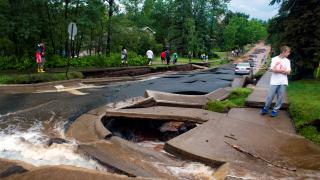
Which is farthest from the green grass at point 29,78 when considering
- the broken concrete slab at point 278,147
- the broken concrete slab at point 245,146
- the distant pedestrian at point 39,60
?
the broken concrete slab at point 278,147

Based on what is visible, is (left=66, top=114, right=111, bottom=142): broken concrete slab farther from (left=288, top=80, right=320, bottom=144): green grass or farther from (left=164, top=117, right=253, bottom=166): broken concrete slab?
(left=288, top=80, right=320, bottom=144): green grass

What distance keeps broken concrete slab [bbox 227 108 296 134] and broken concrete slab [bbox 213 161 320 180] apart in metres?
2.61

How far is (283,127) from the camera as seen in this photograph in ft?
29.6

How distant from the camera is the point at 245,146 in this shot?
24.8ft

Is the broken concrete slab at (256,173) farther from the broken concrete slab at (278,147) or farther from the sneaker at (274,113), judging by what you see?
the sneaker at (274,113)

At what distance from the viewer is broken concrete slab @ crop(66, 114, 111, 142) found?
8406 mm

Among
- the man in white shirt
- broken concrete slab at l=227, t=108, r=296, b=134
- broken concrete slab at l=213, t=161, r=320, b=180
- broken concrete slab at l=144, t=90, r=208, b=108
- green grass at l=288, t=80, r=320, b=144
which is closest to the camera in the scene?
broken concrete slab at l=213, t=161, r=320, b=180

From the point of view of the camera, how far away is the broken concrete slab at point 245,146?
6.79 m

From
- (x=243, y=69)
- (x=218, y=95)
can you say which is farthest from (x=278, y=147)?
(x=243, y=69)

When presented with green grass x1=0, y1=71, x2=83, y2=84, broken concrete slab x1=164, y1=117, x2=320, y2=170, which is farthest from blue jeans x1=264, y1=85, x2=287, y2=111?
green grass x1=0, y1=71, x2=83, y2=84

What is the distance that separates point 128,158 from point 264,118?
14.5ft

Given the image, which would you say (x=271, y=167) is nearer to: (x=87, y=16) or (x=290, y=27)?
(x=290, y=27)

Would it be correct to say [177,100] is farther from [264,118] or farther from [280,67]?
[280,67]

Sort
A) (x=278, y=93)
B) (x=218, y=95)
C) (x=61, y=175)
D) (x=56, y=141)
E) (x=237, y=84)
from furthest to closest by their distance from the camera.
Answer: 1. (x=237, y=84)
2. (x=218, y=95)
3. (x=278, y=93)
4. (x=56, y=141)
5. (x=61, y=175)
